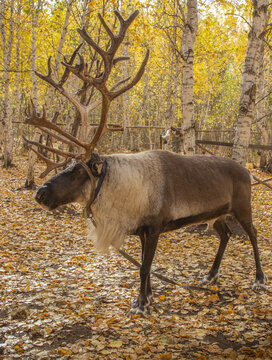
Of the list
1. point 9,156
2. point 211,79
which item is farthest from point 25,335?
point 211,79

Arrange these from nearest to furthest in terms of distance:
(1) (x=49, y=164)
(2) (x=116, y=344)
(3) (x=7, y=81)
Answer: (2) (x=116, y=344) → (1) (x=49, y=164) → (3) (x=7, y=81)

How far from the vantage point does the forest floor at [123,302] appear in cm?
304

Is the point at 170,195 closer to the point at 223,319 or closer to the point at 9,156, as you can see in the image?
the point at 223,319

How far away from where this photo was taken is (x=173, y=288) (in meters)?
4.46

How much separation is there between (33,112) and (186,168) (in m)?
1.98

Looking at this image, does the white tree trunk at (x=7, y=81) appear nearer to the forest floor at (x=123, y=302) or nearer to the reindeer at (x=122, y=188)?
the forest floor at (x=123, y=302)

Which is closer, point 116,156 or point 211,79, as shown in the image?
point 116,156

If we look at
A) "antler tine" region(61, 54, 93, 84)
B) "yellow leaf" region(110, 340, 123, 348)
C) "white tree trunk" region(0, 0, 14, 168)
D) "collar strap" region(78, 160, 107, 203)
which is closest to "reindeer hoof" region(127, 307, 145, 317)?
"yellow leaf" region(110, 340, 123, 348)

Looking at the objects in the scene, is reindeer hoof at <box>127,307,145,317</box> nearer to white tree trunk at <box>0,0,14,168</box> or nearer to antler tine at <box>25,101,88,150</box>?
antler tine at <box>25,101,88,150</box>

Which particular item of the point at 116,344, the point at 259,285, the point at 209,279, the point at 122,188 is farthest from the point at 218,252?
the point at 116,344

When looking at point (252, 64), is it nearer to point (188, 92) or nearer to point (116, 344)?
point (188, 92)

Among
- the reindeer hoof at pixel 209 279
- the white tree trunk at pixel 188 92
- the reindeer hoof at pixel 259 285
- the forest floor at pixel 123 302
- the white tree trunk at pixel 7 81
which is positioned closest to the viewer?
the forest floor at pixel 123 302

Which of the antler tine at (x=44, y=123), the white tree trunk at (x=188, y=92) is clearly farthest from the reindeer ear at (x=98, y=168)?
the white tree trunk at (x=188, y=92)

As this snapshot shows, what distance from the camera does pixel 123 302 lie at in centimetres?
404
